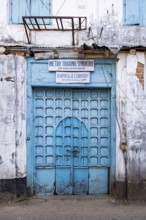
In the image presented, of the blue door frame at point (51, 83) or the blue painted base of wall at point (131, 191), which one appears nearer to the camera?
the blue painted base of wall at point (131, 191)

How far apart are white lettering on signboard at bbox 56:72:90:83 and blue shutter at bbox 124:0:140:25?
1.43 meters

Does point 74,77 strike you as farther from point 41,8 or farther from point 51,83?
point 41,8

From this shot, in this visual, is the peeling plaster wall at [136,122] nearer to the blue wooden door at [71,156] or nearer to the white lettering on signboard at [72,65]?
the white lettering on signboard at [72,65]

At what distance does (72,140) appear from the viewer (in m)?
8.02

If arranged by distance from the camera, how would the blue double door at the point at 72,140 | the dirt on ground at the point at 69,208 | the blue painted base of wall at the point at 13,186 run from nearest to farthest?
the dirt on ground at the point at 69,208 → the blue painted base of wall at the point at 13,186 → the blue double door at the point at 72,140

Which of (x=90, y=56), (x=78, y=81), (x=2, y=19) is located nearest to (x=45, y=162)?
(x=78, y=81)

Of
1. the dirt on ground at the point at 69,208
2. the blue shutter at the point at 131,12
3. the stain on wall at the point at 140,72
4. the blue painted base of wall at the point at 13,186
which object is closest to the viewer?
the dirt on ground at the point at 69,208

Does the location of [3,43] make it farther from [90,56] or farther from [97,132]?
[97,132]

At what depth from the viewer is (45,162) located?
7965mm

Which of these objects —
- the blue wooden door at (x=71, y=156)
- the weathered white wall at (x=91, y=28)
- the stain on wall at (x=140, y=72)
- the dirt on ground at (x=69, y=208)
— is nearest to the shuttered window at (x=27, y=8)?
the weathered white wall at (x=91, y=28)

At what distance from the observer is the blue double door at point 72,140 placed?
26.1 feet

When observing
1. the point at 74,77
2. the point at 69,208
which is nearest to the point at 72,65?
the point at 74,77

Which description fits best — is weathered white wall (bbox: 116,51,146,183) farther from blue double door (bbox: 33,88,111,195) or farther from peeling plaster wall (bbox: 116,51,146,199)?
blue double door (bbox: 33,88,111,195)

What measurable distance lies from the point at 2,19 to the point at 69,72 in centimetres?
178
